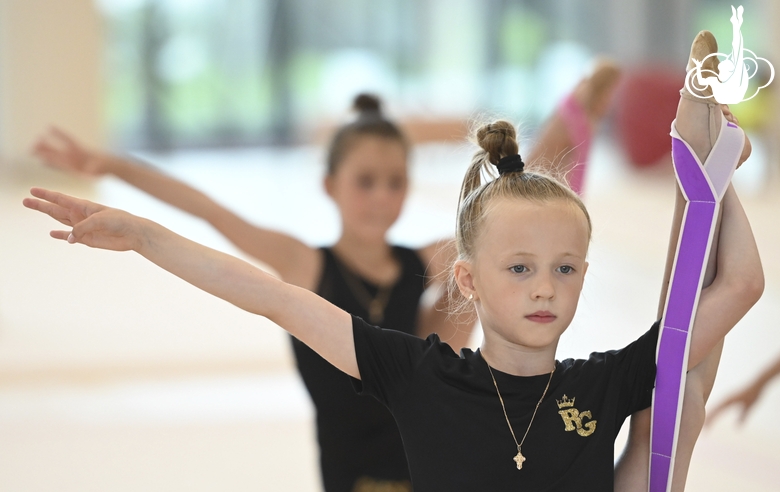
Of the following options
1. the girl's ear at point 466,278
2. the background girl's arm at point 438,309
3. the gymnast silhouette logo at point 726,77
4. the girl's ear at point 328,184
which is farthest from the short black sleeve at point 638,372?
the girl's ear at point 328,184

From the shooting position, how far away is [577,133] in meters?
2.28

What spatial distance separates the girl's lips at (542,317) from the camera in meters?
1.41

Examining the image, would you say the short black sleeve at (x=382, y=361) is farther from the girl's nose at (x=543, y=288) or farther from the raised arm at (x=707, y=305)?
the raised arm at (x=707, y=305)

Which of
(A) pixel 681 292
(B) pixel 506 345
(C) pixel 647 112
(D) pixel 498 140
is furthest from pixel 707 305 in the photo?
(C) pixel 647 112

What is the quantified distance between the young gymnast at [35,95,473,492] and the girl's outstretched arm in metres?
0.74

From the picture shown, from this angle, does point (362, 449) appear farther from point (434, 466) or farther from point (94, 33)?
point (94, 33)

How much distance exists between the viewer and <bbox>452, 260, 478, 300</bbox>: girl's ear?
153cm

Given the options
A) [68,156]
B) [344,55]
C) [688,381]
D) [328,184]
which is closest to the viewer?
[688,381]

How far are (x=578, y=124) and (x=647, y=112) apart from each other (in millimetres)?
9572

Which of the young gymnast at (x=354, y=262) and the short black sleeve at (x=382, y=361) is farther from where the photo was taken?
the young gymnast at (x=354, y=262)

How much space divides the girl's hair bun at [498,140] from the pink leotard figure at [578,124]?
0.59 metres

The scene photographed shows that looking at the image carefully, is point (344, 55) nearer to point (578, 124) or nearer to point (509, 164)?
point (578, 124)

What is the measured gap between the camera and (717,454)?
3525mm

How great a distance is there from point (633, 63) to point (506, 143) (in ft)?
46.3
